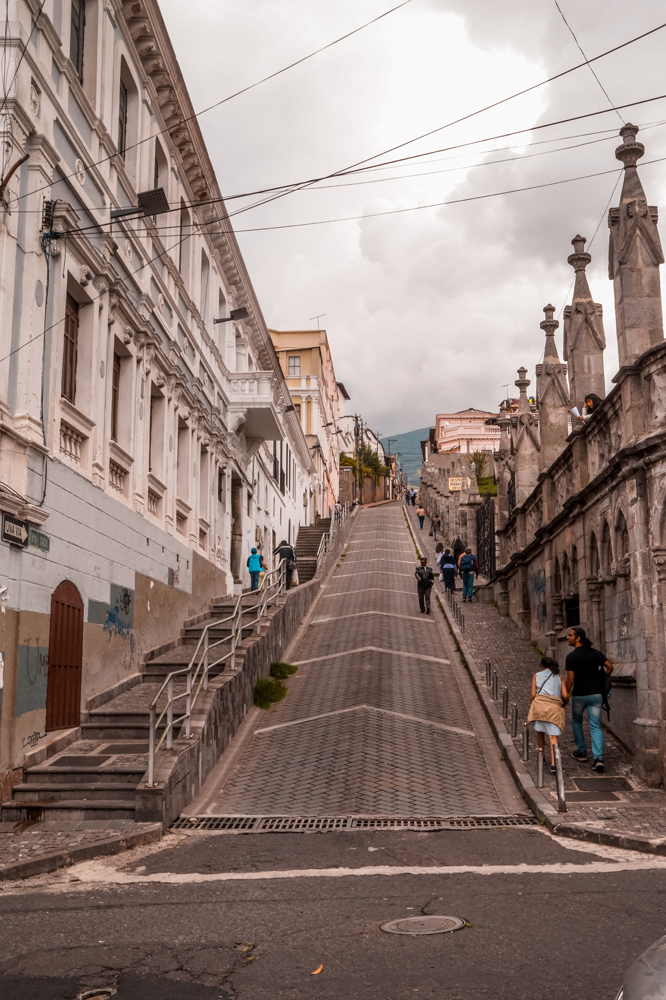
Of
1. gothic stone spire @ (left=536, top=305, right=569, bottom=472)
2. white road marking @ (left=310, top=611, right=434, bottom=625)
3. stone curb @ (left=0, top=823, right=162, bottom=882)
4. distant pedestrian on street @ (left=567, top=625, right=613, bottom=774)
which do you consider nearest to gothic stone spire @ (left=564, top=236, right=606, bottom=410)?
gothic stone spire @ (left=536, top=305, right=569, bottom=472)

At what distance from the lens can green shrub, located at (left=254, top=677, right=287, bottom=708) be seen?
15752 millimetres

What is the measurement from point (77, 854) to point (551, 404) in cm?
1501

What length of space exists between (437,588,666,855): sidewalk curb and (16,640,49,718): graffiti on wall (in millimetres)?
5816

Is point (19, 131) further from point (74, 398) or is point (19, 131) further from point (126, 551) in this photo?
point (126, 551)

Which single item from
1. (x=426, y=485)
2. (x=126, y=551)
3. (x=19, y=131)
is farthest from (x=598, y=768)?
(x=426, y=485)

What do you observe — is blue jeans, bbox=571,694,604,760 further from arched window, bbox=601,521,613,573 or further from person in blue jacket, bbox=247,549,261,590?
person in blue jacket, bbox=247,549,261,590

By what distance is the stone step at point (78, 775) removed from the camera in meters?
10.1

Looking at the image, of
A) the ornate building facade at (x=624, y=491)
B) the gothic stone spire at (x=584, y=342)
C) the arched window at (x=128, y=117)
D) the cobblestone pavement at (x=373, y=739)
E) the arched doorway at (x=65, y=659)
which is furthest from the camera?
the gothic stone spire at (x=584, y=342)

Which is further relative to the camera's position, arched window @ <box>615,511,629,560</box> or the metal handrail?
arched window @ <box>615,511,629,560</box>

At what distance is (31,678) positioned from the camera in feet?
34.5

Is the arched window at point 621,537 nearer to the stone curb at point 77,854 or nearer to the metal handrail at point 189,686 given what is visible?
the metal handrail at point 189,686

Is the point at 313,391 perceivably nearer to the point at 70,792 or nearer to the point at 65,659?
the point at 65,659

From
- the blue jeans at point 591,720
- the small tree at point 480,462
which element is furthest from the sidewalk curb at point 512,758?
the small tree at point 480,462

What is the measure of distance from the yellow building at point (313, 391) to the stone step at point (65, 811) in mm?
50187
